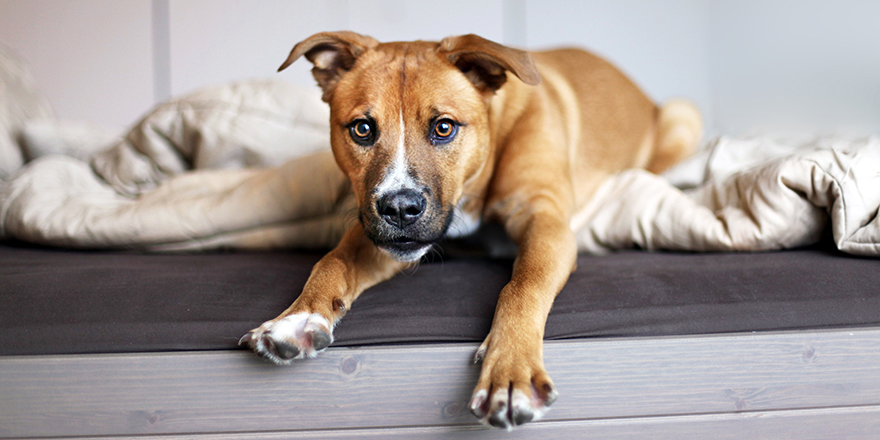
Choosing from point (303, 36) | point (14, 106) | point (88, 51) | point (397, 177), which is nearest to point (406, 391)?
point (397, 177)

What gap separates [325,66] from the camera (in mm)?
1757

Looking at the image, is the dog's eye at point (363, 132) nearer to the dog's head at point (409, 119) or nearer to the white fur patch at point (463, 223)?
the dog's head at point (409, 119)

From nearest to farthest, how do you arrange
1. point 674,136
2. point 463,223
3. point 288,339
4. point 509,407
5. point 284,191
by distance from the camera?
point 509,407, point 288,339, point 463,223, point 284,191, point 674,136

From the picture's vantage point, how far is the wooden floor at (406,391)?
1.18 meters

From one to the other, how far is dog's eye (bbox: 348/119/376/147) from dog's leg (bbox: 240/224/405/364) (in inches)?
11.2

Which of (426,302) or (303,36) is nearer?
(426,302)

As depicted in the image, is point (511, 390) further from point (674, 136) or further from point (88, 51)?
point (88, 51)

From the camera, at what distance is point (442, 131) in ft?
5.23

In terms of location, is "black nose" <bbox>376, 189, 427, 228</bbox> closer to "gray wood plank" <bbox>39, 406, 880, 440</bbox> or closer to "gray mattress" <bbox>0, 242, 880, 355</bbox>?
"gray mattress" <bbox>0, 242, 880, 355</bbox>

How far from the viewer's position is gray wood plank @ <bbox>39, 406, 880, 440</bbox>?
1187 millimetres

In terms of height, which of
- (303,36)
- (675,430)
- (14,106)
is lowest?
(675,430)

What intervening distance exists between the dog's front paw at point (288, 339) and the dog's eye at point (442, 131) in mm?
669

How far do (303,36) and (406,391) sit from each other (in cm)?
455

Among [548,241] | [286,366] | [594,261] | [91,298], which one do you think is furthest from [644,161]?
[91,298]
